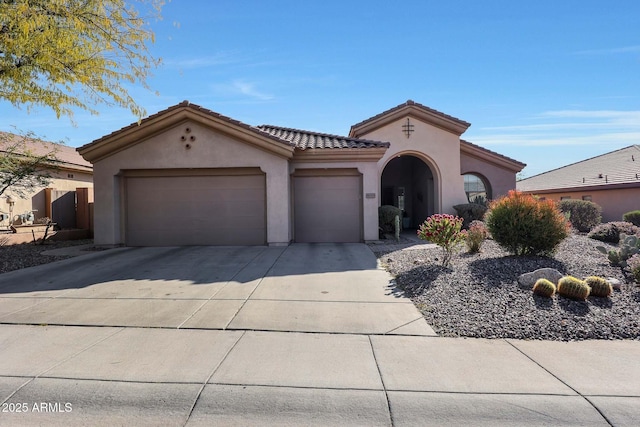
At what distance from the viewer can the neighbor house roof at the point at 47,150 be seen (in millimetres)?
13484

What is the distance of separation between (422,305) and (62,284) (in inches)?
277

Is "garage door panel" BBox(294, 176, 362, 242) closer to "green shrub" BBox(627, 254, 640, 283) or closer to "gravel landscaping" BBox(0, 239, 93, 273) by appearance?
"gravel landscaping" BBox(0, 239, 93, 273)

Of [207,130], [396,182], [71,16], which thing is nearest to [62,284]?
[71,16]

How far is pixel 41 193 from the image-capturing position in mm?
16078

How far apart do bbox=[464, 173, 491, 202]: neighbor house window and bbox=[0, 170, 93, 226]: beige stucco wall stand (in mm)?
18386

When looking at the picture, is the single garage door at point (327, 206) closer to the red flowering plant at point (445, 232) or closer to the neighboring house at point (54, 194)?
the red flowering plant at point (445, 232)

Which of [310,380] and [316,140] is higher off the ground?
[316,140]

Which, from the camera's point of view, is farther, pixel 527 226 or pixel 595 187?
pixel 595 187

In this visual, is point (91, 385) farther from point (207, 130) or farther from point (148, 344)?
point (207, 130)

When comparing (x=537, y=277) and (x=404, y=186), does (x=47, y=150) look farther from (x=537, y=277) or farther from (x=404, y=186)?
(x=537, y=277)

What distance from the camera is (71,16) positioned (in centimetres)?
802

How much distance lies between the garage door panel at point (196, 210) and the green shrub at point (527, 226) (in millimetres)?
7381

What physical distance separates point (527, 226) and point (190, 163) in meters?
10.1

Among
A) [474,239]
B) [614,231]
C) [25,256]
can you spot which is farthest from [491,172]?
[25,256]
